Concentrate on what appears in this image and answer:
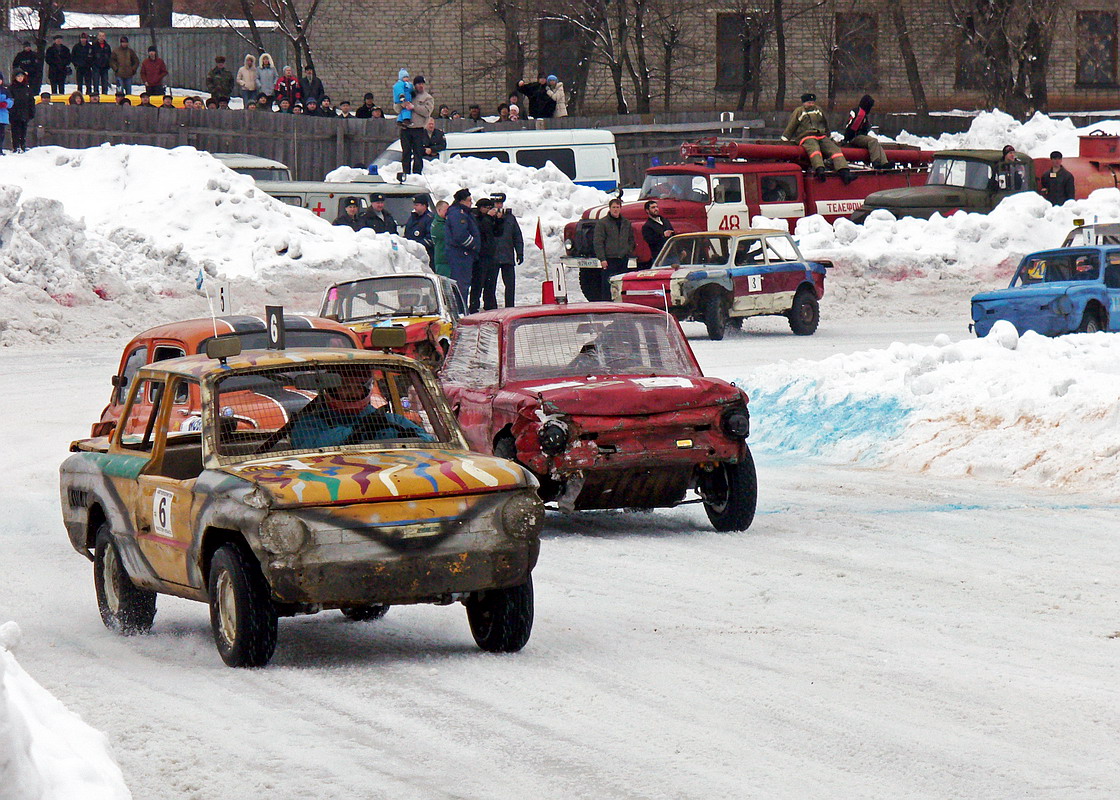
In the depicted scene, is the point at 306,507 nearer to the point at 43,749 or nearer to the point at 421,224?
the point at 43,749

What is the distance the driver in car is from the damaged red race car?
8.26 ft

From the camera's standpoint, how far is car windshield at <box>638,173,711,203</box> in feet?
99.4

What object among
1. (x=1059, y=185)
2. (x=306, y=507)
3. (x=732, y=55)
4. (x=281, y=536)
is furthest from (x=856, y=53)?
(x=281, y=536)

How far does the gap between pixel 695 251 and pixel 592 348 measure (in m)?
12.9

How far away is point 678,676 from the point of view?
694cm

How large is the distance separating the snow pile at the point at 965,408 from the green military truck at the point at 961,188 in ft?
51.6

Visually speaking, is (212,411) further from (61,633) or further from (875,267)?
(875,267)

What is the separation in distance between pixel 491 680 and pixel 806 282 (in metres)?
17.9

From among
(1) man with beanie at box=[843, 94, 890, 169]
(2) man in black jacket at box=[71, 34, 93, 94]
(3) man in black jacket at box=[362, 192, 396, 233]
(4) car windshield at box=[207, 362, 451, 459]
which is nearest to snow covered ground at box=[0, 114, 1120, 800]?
(4) car windshield at box=[207, 362, 451, 459]

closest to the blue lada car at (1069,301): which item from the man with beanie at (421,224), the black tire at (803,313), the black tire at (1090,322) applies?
the black tire at (1090,322)

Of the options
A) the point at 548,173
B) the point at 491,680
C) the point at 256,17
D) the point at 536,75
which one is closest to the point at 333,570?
the point at 491,680

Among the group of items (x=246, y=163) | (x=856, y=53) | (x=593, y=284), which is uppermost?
(x=856, y=53)

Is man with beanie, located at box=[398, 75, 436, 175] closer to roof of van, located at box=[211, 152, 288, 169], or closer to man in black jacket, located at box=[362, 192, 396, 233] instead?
roof of van, located at box=[211, 152, 288, 169]

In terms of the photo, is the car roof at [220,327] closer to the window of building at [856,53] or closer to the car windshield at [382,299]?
the car windshield at [382,299]
